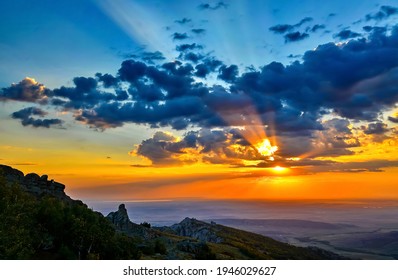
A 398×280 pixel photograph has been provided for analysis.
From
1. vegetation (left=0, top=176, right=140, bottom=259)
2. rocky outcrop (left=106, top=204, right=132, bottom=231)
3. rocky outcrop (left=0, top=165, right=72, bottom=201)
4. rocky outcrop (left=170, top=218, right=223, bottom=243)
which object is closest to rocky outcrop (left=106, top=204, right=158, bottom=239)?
rocky outcrop (left=106, top=204, right=132, bottom=231)

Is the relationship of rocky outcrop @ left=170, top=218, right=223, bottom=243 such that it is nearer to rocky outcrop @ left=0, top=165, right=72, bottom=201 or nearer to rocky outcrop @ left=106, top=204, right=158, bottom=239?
rocky outcrop @ left=106, top=204, right=158, bottom=239

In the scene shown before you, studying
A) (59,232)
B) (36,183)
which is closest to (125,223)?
(36,183)

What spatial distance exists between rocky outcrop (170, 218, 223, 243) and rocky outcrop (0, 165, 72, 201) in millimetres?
73753

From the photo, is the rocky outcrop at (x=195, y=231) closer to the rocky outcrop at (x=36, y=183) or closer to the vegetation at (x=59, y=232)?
the rocky outcrop at (x=36, y=183)

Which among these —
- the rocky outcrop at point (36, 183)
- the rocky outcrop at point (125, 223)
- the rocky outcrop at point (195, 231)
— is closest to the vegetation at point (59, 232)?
the rocky outcrop at point (36, 183)

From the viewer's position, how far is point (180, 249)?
63031 millimetres

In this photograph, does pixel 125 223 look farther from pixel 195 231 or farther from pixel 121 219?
pixel 195 231

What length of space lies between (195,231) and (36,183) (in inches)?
3494

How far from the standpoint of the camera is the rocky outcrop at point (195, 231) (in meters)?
139
